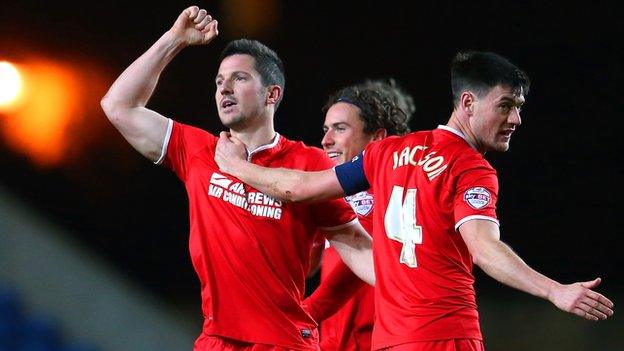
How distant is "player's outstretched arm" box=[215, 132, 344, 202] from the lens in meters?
4.14

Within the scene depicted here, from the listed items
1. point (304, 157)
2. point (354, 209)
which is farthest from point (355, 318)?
point (304, 157)

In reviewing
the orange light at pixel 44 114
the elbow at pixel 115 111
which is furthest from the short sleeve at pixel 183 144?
the orange light at pixel 44 114

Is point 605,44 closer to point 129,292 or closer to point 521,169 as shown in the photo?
point 521,169

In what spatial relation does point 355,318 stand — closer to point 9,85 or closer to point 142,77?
point 142,77

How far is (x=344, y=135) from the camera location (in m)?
5.62

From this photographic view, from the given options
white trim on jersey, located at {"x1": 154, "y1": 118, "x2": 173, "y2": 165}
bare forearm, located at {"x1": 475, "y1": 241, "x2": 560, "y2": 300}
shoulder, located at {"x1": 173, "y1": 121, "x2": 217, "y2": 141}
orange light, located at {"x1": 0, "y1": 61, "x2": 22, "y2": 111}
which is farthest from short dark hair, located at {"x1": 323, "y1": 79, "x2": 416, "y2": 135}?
orange light, located at {"x1": 0, "y1": 61, "x2": 22, "y2": 111}

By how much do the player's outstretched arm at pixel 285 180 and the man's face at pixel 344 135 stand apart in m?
1.36

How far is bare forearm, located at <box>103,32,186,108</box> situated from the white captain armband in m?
0.97

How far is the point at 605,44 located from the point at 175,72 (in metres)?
4.86

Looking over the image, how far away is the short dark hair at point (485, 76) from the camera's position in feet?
13.1

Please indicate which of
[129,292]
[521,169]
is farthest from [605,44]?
[129,292]

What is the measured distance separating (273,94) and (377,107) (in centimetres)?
124

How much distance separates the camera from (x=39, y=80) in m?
10.5

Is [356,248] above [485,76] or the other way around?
the other way around
